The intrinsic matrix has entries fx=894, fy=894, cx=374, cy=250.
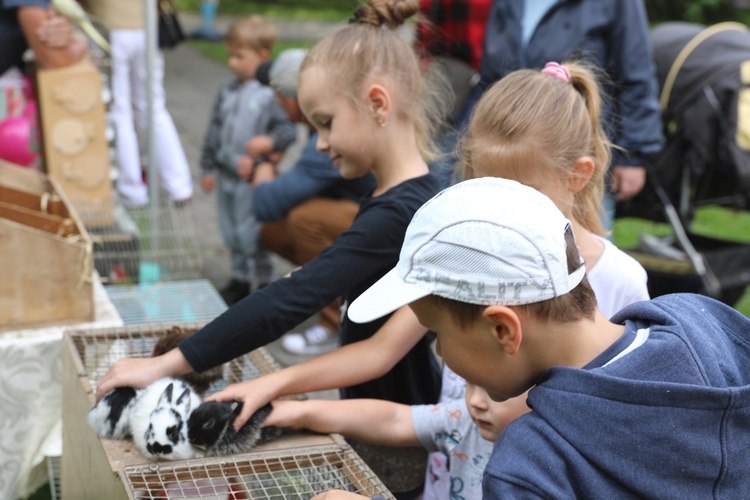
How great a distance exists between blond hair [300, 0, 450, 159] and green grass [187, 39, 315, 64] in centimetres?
1065

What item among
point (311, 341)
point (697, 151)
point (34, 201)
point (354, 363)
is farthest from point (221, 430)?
point (697, 151)

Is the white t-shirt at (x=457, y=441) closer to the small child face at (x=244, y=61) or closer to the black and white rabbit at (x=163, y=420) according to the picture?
the black and white rabbit at (x=163, y=420)

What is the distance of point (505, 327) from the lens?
1229 mm

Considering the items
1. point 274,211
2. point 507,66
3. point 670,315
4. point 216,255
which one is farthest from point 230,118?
point 670,315

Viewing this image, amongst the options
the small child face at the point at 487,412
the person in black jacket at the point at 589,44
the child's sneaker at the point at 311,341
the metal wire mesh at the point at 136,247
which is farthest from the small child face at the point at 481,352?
the child's sneaker at the point at 311,341

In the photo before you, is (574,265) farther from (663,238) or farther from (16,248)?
(663,238)

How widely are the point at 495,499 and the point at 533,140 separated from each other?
3.48ft

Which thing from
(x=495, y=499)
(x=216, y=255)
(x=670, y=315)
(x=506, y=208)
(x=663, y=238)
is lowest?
(x=216, y=255)

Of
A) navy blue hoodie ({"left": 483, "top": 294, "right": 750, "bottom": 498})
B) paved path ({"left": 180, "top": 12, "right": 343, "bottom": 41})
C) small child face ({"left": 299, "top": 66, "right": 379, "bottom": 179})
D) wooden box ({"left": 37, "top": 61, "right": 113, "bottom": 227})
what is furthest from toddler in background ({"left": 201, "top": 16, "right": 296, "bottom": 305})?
paved path ({"left": 180, "top": 12, "right": 343, "bottom": 41})

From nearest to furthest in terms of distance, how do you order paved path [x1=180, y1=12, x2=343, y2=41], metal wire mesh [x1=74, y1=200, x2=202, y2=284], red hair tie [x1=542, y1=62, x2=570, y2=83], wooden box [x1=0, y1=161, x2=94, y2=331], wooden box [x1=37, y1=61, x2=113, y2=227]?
red hair tie [x1=542, y1=62, x2=570, y2=83], wooden box [x1=0, y1=161, x2=94, y2=331], metal wire mesh [x1=74, y1=200, x2=202, y2=284], wooden box [x1=37, y1=61, x2=113, y2=227], paved path [x1=180, y1=12, x2=343, y2=41]

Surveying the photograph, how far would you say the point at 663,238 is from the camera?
5367 mm

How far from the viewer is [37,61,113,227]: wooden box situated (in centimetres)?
394

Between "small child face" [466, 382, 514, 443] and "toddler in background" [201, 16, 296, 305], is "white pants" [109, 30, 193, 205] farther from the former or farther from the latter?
"small child face" [466, 382, 514, 443]

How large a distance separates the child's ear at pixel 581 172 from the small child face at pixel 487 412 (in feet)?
2.21
